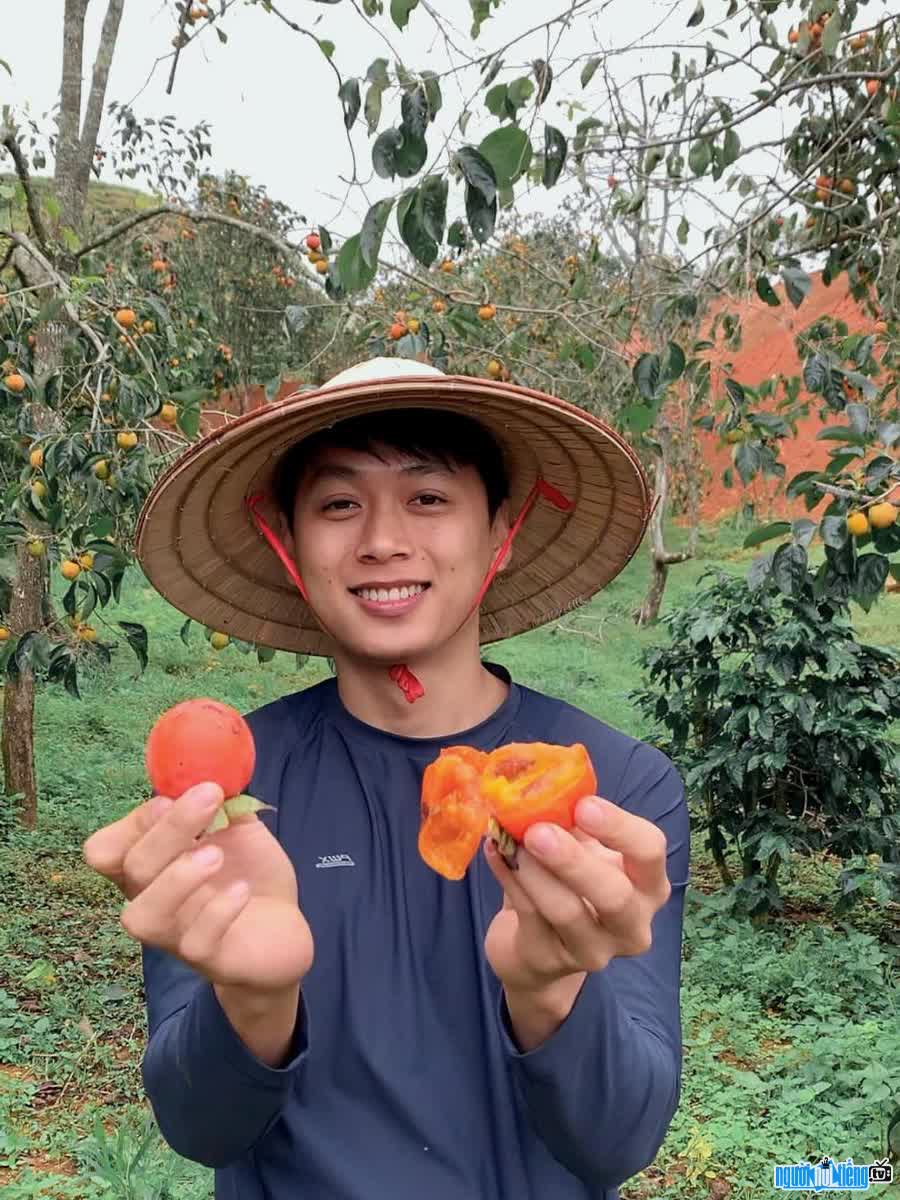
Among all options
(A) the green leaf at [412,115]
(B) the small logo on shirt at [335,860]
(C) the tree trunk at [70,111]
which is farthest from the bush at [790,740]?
(C) the tree trunk at [70,111]

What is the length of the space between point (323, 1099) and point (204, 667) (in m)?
8.40

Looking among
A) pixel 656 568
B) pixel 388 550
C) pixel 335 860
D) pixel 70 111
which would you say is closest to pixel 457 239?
pixel 388 550

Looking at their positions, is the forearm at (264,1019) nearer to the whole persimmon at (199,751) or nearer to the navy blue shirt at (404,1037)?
the navy blue shirt at (404,1037)

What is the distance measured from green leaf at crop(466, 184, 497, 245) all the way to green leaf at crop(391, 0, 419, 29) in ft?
2.28

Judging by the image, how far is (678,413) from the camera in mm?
15109

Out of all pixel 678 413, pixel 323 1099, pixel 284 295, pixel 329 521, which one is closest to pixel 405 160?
pixel 329 521

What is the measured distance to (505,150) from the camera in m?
1.77

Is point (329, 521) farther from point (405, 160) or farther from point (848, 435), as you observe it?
point (848, 435)

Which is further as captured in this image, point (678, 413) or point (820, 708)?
point (678, 413)

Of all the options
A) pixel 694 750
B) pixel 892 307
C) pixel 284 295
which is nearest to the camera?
pixel 892 307

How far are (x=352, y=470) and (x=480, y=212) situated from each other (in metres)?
0.76

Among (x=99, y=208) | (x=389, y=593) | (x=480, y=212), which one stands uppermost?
(x=99, y=208)

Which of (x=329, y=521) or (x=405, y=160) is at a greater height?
(x=405, y=160)

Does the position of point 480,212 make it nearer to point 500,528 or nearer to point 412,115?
point 412,115
